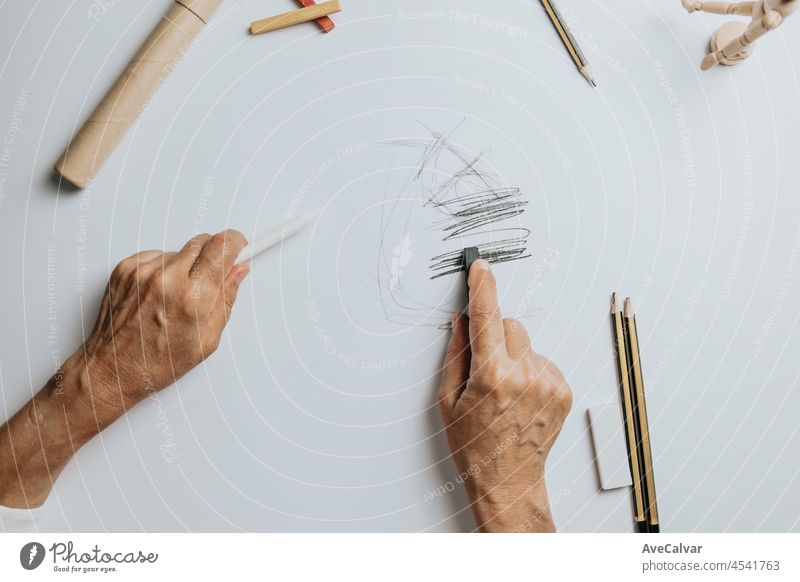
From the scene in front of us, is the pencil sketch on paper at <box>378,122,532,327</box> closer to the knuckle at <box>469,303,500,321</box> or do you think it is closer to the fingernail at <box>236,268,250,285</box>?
the knuckle at <box>469,303,500,321</box>

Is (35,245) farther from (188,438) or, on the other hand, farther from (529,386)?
(529,386)

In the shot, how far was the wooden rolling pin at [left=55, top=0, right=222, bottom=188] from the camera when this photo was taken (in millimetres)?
569

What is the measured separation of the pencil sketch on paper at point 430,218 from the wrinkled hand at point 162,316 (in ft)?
0.49

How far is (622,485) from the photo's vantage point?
0.61 metres

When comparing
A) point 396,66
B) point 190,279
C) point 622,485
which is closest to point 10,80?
point 190,279

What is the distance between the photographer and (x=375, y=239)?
1.95 feet

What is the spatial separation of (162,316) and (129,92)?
0.71 ft

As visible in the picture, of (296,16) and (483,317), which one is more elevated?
(296,16)

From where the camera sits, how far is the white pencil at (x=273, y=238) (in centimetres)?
58

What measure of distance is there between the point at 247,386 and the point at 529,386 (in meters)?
0.28

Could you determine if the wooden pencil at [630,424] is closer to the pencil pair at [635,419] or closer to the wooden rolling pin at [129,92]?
the pencil pair at [635,419]

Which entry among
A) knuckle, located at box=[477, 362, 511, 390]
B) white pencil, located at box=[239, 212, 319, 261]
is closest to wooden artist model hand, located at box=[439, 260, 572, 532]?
knuckle, located at box=[477, 362, 511, 390]

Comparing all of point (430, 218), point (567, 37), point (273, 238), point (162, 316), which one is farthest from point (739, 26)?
Answer: point (162, 316)

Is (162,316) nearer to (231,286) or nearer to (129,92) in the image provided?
(231,286)
